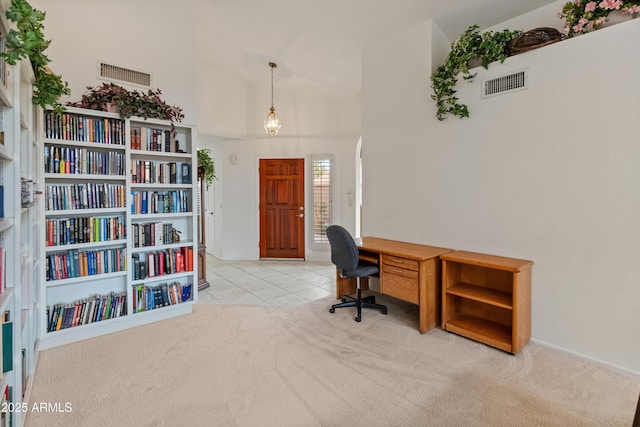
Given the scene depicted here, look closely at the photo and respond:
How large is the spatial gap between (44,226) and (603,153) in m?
4.32

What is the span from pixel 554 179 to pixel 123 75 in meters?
4.04

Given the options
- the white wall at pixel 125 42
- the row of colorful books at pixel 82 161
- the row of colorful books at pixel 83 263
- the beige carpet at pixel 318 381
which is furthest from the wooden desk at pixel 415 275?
the white wall at pixel 125 42

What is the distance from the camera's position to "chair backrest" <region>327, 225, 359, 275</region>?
3004 millimetres

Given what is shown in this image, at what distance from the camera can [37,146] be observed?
2.47m

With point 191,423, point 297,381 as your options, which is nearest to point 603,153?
point 297,381

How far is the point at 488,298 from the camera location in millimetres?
2572

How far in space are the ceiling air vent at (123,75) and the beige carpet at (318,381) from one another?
2.45 meters

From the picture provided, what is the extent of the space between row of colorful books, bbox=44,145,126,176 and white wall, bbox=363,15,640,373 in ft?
9.85

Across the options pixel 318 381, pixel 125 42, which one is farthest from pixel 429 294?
pixel 125 42

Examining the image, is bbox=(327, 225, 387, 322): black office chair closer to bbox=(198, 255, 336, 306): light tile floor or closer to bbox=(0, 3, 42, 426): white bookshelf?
bbox=(198, 255, 336, 306): light tile floor

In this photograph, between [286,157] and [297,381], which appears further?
[286,157]

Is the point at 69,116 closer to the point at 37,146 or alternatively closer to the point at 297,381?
the point at 37,146

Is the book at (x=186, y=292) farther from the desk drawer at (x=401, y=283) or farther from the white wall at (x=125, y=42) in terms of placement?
the desk drawer at (x=401, y=283)

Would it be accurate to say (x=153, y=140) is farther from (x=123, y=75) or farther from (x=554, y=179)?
(x=554, y=179)
